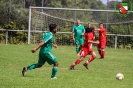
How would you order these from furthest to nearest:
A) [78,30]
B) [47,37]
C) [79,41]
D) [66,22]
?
1. [66,22]
2. [79,41]
3. [78,30]
4. [47,37]

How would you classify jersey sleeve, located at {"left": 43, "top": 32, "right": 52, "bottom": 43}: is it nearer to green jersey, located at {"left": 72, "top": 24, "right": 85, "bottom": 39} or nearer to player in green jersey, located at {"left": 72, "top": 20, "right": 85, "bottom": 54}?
player in green jersey, located at {"left": 72, "top": 20, "right": 85, "bottom": 54}

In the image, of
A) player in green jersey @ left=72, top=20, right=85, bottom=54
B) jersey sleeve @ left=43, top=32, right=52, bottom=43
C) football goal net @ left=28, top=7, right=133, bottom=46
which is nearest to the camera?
jersey sleeve @ left=43, top=32, right=52, bottom=43

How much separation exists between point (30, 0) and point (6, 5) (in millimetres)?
4877

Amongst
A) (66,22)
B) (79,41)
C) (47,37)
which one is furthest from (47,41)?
(66,22)

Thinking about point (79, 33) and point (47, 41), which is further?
point (79, 33)

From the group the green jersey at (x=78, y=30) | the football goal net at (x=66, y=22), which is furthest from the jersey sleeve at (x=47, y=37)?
the football goal net at (x=66, y=22)

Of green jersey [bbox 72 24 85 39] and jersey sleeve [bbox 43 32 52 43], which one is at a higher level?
jersey sleeve [bbox 43 32 52 43]

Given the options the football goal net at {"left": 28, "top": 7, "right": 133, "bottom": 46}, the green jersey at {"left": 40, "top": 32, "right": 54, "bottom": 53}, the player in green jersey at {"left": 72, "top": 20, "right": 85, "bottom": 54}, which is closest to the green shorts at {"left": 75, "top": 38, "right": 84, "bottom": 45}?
the player in green jersey at {"left": 72, "top": 20, "right": 85, "bottom": 54}

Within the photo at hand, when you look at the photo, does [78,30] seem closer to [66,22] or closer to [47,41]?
[66,22]

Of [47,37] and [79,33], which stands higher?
[47,37]

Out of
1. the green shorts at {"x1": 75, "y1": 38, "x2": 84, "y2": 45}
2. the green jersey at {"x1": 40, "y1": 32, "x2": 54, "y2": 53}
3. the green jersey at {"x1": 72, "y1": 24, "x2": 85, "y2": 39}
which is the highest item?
the green jersey at {"x1": 40, "y1": 32, "x2": 54, "y2": 53}

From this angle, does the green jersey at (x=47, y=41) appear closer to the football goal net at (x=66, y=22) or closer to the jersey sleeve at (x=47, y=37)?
the jersey sleeve at (x=47, y=37)

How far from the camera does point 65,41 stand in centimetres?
3384

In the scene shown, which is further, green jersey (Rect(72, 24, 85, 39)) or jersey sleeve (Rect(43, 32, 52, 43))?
green jersey (Rect(72, 24, 85, 39))
